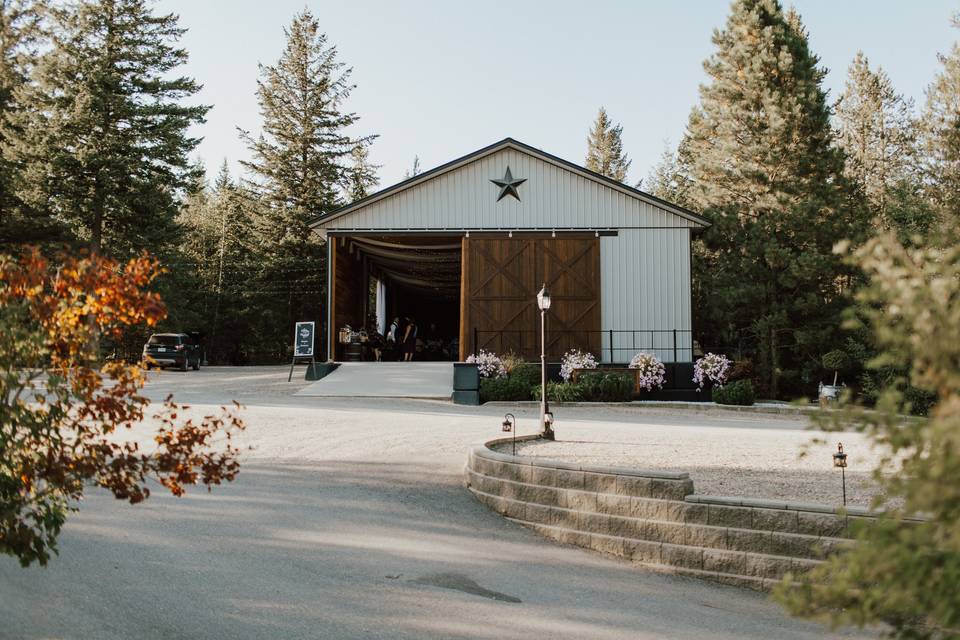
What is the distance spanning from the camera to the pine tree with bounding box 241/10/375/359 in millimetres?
37375

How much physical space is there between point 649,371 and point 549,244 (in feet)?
13.6

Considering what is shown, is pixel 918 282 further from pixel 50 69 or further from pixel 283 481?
pixel 50 69

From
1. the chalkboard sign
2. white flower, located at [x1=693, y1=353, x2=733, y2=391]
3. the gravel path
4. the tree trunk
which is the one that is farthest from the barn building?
the gravel path

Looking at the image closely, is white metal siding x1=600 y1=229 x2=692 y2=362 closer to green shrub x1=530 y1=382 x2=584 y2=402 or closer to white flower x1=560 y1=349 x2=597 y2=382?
white flower x1=560 y1=349 x2=597 y2=382

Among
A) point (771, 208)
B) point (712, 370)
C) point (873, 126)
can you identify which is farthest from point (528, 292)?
point (873, 126)

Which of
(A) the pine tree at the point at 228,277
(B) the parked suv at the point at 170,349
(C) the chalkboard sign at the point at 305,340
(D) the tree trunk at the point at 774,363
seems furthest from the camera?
(A) the pine tree at the point at 228,277

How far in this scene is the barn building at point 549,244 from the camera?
19016 millimetres

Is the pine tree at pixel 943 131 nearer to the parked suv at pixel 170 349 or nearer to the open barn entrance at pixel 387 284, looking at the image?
the open barn entrance at pixel 387 284

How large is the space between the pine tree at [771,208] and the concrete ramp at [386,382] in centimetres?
919

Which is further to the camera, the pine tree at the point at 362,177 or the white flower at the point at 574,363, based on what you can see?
the pine tree at the point at 362,177

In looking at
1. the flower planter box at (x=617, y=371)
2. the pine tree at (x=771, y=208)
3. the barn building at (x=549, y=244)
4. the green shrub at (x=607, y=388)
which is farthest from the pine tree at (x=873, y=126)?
the green shrub at (x=607, y=388)

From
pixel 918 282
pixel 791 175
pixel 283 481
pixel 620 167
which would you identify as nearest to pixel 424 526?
pixel 283 481

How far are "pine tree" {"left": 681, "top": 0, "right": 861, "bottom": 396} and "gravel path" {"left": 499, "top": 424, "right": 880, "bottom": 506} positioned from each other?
35.1ft

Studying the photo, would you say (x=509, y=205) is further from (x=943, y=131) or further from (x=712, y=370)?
(x=943, y=131)
